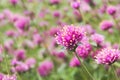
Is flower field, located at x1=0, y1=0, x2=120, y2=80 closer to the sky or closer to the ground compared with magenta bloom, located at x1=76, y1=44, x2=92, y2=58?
closer to the ground

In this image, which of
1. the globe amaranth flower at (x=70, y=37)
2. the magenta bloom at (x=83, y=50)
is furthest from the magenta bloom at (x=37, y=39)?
the globe amaranth flower at (x=70, y=37)

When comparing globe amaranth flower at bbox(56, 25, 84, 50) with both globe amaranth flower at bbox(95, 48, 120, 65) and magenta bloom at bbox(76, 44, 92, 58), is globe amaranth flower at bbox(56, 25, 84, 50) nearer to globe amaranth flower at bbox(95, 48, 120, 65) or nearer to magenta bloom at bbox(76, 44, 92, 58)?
globe amaranth flower at bbox(95, 48, 120, 65)

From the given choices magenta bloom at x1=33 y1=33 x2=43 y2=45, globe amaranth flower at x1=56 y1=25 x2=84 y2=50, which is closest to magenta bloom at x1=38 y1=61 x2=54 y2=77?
magenta bloom at x1=33 y1=33 x2=43 y2=45

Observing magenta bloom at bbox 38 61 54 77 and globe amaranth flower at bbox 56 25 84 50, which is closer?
globe amaranth flower at bbox 56 25 84 50

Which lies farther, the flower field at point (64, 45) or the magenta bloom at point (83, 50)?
the magenta bloom at point (83, 50)

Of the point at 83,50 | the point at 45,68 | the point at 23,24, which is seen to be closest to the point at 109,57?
the point at 83,50

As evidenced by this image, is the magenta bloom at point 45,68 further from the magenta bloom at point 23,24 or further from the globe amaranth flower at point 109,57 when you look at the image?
the globe amaranth flower at point 109,57
